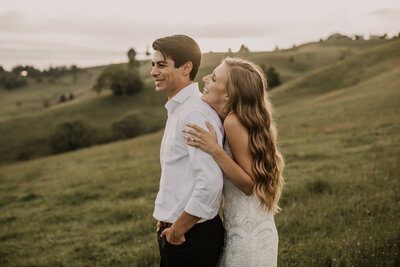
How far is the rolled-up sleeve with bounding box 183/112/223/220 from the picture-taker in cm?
242

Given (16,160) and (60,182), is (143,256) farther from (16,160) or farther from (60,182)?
(16,160)

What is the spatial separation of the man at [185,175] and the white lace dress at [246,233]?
12cm

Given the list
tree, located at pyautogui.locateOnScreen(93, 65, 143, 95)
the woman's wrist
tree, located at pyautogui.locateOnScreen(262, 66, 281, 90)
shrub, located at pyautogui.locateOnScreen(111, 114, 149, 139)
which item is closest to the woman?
the woman's wrist

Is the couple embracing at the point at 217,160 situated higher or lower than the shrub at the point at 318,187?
higher

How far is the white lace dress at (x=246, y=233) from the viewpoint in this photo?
2732mm

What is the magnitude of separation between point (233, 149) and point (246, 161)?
0.15m

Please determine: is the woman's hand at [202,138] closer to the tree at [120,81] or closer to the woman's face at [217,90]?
the woman's face at [217,90]

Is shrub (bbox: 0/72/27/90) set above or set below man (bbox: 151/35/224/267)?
above

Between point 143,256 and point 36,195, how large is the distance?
818 cm

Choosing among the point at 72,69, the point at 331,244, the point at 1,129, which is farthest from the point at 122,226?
the point at 72,69

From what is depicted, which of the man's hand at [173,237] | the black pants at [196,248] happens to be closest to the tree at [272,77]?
the black pants at [196,248]

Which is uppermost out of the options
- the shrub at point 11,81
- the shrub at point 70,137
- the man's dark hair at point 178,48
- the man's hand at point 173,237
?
the shrub at point 11,81

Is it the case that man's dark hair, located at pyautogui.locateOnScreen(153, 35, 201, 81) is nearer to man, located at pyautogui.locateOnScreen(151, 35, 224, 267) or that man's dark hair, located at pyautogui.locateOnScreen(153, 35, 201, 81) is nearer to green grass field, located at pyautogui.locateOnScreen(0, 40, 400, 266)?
man, located at pyautogui.locateOnScreen(151, 35, 224, 267)

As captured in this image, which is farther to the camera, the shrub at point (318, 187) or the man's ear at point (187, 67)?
the shrub at point (318, 187)
